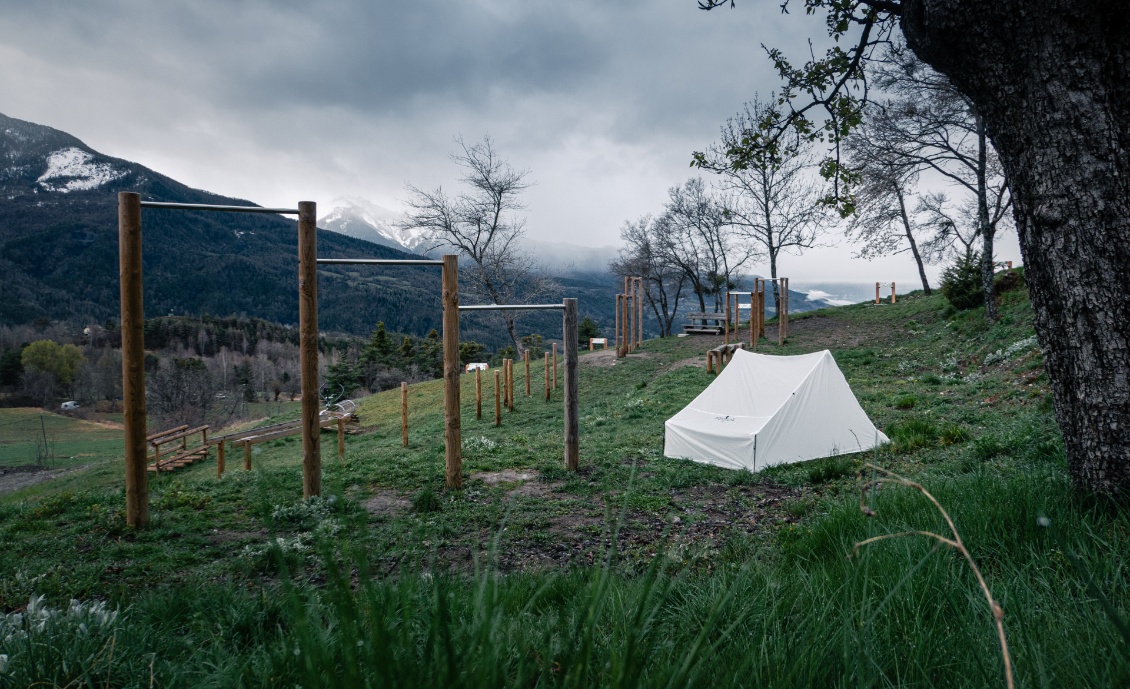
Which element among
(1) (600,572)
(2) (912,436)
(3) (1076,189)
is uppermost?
(3) (1076,189)

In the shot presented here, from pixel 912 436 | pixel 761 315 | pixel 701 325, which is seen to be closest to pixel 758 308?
pixel 761 315

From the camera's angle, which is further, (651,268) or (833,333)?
(651,268)

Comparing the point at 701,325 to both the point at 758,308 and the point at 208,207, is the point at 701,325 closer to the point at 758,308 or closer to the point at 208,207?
the point at 758,308

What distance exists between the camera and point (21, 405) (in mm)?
57125

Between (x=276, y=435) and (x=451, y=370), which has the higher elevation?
(x=451, y=370)

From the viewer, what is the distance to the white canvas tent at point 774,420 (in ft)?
26.8

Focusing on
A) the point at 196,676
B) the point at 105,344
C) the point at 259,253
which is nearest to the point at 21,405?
the point at 105,344

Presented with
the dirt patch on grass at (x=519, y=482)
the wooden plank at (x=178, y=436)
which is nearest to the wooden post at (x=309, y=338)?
the dirt patch on grass at (x=519, y=482)

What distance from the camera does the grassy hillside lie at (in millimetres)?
995

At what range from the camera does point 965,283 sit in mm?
21578

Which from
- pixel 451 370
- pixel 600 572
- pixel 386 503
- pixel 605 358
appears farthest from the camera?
pixel 605 358

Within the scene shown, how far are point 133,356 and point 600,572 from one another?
5.86 metres

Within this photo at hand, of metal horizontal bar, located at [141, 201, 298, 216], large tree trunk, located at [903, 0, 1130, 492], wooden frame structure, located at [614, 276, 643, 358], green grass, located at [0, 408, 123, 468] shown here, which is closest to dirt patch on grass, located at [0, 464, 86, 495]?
green grass, located at [0, 408, 123, 468]

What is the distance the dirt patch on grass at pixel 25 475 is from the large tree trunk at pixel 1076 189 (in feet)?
114
